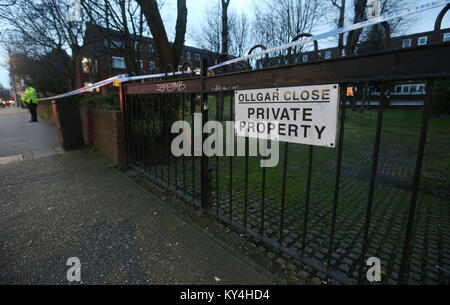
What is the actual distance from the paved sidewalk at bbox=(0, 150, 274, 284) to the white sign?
125 cm

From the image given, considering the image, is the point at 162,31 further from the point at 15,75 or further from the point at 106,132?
the point at 15,75

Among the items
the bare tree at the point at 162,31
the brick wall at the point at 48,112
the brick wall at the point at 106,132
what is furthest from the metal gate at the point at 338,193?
the brick wall at the point at 48,112

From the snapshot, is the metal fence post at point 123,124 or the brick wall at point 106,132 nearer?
the metal fence post at point 123,124

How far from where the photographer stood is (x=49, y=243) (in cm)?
247

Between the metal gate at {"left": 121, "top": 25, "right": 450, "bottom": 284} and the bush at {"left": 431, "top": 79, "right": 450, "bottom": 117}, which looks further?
the bush at {"left": 431, "top": 79, "right": 450, "bottom": 117}

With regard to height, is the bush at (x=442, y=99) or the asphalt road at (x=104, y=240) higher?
the bush at (x=442, y=99)

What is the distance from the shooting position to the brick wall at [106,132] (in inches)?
194

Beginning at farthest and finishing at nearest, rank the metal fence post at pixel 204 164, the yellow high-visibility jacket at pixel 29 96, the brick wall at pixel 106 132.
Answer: the yellow high-visibility jacket at pixel 29 96 < the brick wall at pixel 106 132 < the metal fence post at pixel 204 164

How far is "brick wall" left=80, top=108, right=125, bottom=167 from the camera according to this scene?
4922 mm

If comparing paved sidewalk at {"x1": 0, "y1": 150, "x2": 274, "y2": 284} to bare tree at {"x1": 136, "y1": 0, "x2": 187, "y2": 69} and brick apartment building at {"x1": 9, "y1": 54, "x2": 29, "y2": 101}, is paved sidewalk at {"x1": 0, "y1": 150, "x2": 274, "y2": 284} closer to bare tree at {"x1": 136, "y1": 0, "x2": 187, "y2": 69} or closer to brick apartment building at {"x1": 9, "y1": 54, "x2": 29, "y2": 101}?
bare tree at {"x1": 136, "y1": 0, "x2": 187, "y2": 69}

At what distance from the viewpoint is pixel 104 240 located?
2.53m

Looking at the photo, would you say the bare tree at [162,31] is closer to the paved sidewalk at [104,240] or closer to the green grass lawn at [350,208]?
the green grass lawn at [350,208]

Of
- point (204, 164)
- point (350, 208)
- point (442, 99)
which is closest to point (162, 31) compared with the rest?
point (204, 164)

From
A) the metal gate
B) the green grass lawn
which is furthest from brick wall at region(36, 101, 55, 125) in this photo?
A: the green grass lawn
